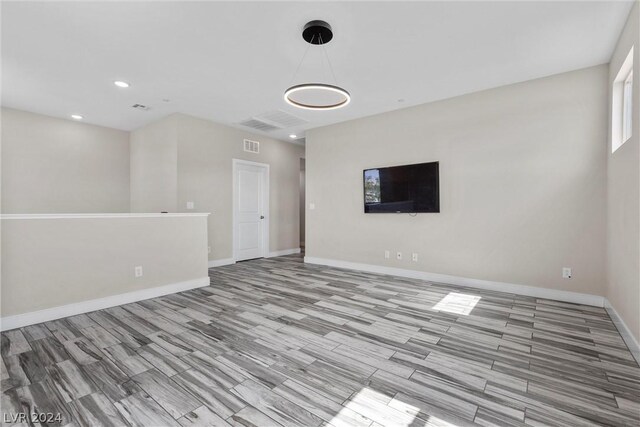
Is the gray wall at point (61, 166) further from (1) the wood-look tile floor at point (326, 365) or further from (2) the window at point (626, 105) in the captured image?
(2) the window at point (626, 105)

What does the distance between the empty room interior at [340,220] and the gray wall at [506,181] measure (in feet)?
0.09

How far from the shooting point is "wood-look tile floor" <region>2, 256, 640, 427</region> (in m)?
1.62

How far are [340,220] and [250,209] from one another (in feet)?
7.25

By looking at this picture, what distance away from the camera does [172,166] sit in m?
5.24

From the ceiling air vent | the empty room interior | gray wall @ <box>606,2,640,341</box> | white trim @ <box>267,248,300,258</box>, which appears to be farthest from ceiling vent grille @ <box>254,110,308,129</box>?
gray wall @ <box>606,2,640,341</box>

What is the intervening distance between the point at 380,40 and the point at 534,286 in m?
3.63

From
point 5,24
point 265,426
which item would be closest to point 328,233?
point 265,426

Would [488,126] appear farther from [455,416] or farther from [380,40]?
[455,416]

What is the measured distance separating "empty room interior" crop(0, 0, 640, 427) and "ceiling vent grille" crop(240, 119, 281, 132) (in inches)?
4.0

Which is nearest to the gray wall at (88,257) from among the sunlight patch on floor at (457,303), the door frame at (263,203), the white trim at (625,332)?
the door frame at (263,203)

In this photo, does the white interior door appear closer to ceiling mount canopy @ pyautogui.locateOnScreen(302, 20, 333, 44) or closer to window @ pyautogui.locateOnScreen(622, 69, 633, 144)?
ceiling mount canopy @ pyautogui.locateOnScreen(302, 20, 333, 44)

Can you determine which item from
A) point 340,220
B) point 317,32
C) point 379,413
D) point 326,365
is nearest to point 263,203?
point 340,220

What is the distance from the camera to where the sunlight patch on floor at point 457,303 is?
322 cm

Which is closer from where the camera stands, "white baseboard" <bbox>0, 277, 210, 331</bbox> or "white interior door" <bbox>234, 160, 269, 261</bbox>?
"white baseboard" <bbox>0, 277, 210, 331</bbox>
